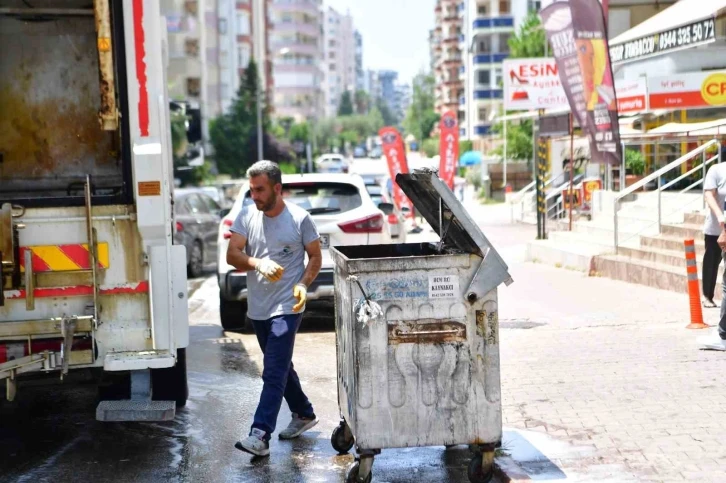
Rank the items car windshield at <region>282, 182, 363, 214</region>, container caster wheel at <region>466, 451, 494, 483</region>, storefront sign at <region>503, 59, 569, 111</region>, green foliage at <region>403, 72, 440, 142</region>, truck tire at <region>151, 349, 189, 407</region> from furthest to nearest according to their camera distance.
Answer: green foliage at <region>403, 72, 440, 142</region> → storefront sign at <region>503, 59, 569, 111</region> → car windshield at <region>282, 182, 363, 214</region> → truck tire at <region>151, 349, 189, 407</region> → container caster wheel at <region>466, 451, 494, 483</region>

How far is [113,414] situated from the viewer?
697 cm

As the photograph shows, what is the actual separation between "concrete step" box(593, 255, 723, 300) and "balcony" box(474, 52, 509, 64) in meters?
90.1

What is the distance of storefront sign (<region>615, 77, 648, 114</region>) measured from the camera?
2122 cm

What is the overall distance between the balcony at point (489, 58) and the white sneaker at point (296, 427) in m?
99.6

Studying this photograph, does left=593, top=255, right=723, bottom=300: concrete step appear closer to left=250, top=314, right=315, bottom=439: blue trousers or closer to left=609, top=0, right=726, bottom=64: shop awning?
left=609, top=0, right=726, bottom=64: shop awning

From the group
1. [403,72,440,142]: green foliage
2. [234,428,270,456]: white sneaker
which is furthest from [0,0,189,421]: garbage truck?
[403,72,440,142]: green foliage

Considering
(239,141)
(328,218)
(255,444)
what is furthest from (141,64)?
(239,141)

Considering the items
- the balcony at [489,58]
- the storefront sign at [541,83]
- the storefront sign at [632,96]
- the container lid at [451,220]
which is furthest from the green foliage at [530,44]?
the container lid at [451,220]

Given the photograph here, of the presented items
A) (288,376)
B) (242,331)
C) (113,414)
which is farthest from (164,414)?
(242,331)

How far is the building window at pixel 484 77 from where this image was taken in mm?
106312

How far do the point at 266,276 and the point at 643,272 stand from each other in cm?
937

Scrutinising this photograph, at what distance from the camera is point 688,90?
20.9 m

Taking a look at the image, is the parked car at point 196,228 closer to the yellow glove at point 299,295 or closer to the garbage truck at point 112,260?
the garbage truck at point 112,260

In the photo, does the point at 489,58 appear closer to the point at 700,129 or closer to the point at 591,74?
the point at 591,74
